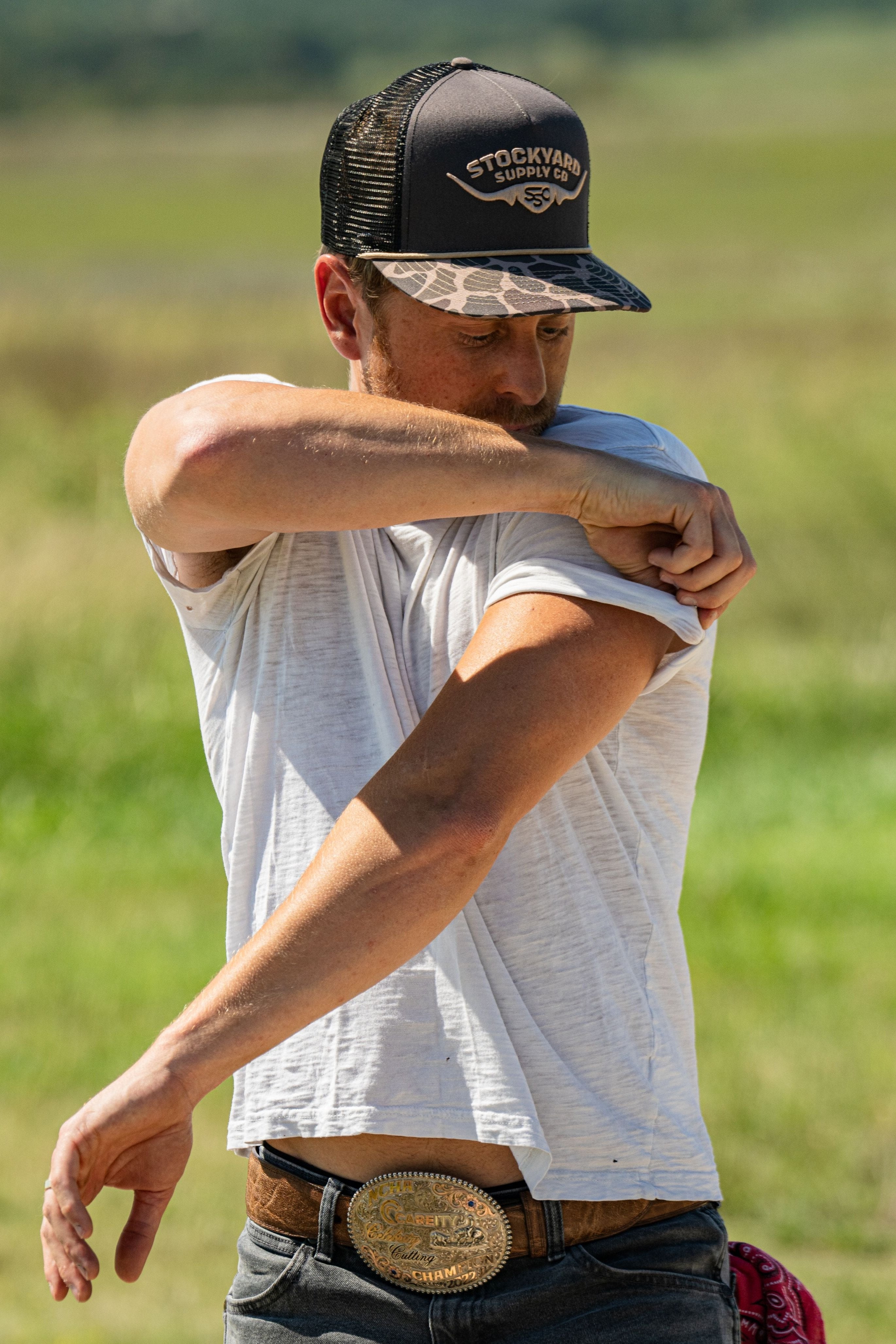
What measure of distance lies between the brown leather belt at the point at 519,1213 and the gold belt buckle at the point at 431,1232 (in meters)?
0.02

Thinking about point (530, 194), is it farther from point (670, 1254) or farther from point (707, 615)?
point (670, 1254)

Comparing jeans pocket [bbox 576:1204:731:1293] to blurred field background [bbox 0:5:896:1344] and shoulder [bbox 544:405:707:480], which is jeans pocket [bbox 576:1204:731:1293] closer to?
shoulder [bbox 544:405:707:480]

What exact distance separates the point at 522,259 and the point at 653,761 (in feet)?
1.85

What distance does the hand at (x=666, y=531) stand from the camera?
161 cm

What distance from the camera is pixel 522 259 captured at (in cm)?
171

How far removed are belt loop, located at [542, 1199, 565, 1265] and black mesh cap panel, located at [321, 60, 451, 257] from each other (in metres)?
1.03

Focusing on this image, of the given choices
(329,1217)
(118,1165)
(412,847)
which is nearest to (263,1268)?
(329,1217)

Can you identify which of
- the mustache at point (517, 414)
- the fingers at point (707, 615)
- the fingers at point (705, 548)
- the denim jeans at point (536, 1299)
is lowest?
the denim jeans at point (536, 1299)

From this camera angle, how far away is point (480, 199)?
1.70 metres

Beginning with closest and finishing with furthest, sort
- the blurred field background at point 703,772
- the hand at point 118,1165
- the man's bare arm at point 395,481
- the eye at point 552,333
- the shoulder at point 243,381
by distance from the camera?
the hand at point 118,1165, the man's bare arm at point 395,481, the shoulder at point 243,381, the eye at point 552,333, the blurred field background at point 703,772

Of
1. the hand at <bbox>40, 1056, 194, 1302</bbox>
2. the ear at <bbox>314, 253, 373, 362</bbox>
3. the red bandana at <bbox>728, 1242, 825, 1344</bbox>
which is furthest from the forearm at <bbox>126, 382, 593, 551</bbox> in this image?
the red bandana at <bbox>728, 1242, 825, 1344</bbox>

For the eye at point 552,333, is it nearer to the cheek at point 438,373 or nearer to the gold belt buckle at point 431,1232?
the cheek at point 438,373

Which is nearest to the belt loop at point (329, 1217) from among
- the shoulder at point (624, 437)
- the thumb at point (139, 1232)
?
the thumb at point (139, 1232)

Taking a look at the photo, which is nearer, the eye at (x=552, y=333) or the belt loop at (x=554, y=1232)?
the belt loop at (x=554, y=1232)
